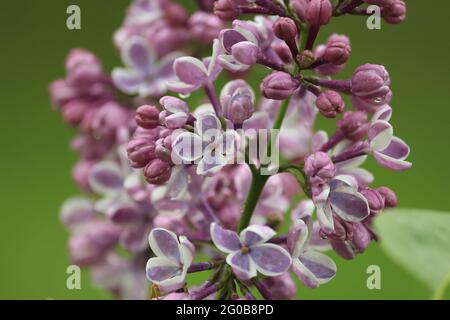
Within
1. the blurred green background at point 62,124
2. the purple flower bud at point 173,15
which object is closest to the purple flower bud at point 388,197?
the purple flower bud at point 173,15

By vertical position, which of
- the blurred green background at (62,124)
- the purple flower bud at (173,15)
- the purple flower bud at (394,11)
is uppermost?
the purple flower bud at (173,15)

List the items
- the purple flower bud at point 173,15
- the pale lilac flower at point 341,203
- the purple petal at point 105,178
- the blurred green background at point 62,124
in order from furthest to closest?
the blurred green background at point 62,124, the purple flower bud at point 173,15, the purple petal at point 105,178, the pale lilac flower at point 341,203

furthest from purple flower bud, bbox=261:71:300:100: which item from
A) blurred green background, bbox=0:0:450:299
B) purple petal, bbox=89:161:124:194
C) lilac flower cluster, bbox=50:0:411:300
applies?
blurred green background, bbox=0:0:450:299

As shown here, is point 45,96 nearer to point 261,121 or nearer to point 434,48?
point 434,48

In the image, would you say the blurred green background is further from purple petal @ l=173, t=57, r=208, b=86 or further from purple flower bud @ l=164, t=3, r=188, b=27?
purple petal @ l=173, t=57, r=208, b=86

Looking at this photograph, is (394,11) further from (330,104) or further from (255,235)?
(255,235)

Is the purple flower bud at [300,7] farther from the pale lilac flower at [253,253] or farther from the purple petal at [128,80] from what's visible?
the purple petal at [128,80]

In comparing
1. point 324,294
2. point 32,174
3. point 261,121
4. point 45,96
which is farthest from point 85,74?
point 45,96
